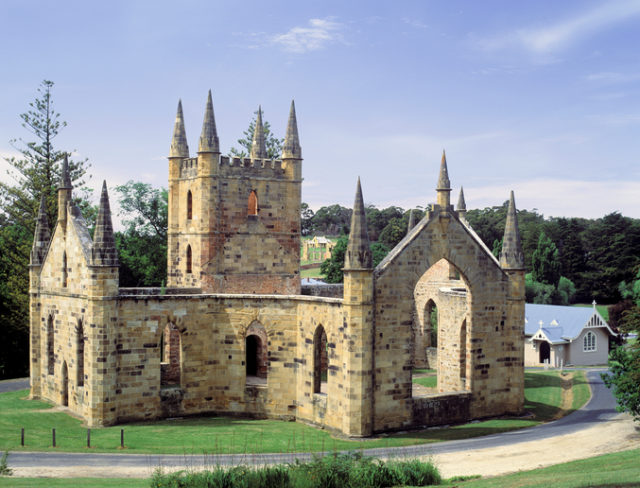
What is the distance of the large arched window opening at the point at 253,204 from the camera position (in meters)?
39.4

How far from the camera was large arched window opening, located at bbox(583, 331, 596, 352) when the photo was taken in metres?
59.8

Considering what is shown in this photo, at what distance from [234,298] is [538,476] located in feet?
55.5

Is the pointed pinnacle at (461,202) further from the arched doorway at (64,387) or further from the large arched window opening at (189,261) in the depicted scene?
the arched doorway at (64,387)

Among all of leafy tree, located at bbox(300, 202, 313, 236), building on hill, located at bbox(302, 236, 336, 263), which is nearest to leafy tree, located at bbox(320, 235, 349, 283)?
leafy tree, located at bbox(300, 202, 313, 236)

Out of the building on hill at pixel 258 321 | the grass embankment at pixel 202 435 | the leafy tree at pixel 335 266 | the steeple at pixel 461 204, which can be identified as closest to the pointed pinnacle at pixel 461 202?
the steeple at pixel 461 204

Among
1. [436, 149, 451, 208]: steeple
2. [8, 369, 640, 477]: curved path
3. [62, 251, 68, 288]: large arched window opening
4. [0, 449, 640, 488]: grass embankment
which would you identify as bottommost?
[8, 369, 640, 477]: curved path

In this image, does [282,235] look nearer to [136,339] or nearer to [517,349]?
[136,339]

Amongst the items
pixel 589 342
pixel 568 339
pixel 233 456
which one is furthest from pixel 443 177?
pixel 589 342

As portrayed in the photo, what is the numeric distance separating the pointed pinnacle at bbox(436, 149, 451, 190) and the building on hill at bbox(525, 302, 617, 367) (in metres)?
30.0

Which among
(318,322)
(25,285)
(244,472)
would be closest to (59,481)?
(244,472)

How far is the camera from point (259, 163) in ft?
129

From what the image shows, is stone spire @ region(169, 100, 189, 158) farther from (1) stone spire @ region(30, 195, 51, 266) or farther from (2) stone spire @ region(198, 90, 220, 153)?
(1) stone spire @ region(30, 195, 51, 266)

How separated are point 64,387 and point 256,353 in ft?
32.7

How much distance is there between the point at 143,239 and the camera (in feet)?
227
